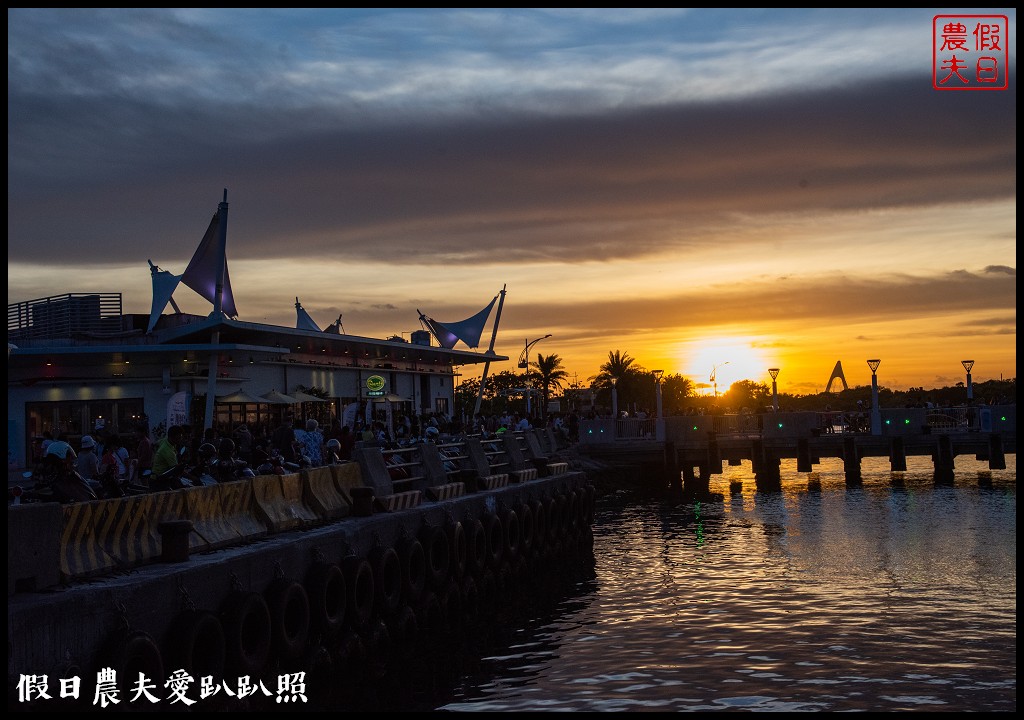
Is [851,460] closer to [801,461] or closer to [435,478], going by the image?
[801,461]

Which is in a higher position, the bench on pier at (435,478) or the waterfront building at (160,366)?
the waterfront building at (160,366)

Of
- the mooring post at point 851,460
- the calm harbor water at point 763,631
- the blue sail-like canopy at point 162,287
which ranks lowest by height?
the calm harbor water at point 763,631

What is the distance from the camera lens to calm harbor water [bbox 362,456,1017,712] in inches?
555

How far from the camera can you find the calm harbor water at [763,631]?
14.1m

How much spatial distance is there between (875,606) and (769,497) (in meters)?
27.9

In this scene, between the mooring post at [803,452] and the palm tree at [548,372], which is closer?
the mooring post at [803,452]

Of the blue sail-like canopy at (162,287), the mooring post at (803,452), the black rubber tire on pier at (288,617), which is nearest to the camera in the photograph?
the black rubber tire on pier at (288,617)

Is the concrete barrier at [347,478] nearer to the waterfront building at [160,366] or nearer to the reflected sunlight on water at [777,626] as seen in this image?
the reflected sunlight on water at [777,626]

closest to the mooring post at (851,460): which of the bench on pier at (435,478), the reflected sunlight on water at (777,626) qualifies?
the reflected sunlight on water at (777,626)

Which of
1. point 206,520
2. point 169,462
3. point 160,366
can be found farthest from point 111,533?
point 160,366

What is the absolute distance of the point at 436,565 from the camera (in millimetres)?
20422

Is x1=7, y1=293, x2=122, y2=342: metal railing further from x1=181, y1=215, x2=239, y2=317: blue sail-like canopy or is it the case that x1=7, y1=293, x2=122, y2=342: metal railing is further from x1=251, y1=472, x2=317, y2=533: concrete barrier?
x1=251, y1=472, x2=317, y2=533: concrete barrier

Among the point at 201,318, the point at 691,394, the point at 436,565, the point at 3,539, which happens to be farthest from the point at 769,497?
the point at 691,394

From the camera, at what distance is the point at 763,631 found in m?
17.9
